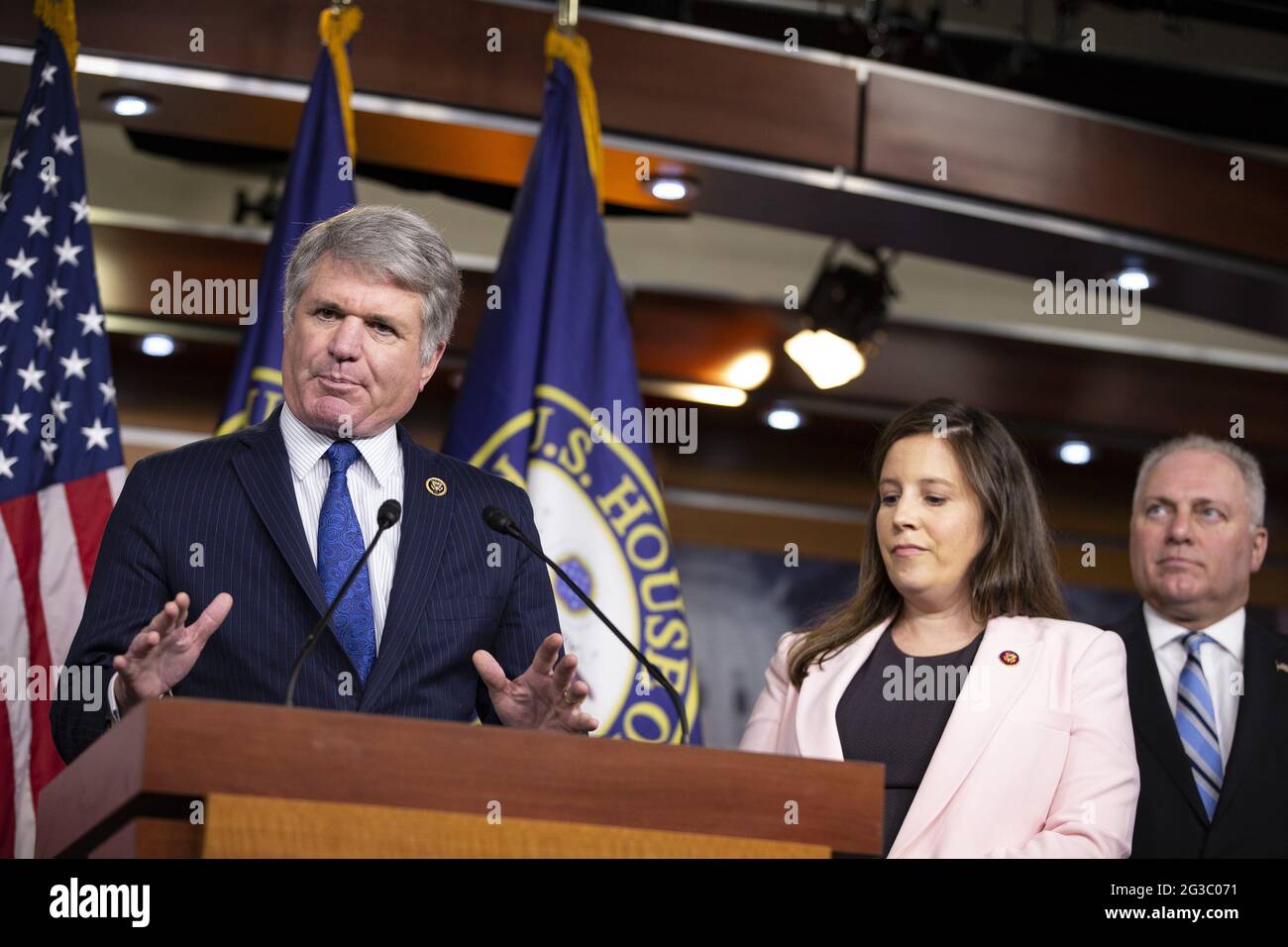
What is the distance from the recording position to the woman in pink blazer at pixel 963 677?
2.48 meters

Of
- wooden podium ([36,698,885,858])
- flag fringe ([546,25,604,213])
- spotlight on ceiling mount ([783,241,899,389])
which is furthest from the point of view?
spotlight on ceiling mount ([783,241,899,389])

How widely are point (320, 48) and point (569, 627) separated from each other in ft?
5.32

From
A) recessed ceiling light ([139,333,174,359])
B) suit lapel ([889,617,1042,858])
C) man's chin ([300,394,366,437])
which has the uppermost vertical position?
recessed ceiling light ([139,333,174,359])

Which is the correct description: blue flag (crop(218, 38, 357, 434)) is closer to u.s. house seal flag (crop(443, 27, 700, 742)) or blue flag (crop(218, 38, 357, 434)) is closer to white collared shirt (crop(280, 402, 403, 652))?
u.s. house seal flag (crop(443, 27, 700, 742))

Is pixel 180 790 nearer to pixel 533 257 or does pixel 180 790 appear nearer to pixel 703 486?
pixel 533 257

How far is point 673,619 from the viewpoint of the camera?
3.67m

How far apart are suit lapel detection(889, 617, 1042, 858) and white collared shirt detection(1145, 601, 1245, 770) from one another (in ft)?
2.95

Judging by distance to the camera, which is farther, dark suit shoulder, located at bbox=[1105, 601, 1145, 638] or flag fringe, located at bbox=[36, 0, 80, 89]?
flag fringe, located at bbox=[36, 0, 80, 89]

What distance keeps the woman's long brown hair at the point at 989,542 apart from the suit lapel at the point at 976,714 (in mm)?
79

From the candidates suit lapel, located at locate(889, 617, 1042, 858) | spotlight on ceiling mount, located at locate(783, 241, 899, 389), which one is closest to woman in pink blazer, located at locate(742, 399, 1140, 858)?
suit lapel, located at locate(889, 617, 1042, 858)

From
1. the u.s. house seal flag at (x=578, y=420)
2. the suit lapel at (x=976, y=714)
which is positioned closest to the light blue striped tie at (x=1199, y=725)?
the suit lapel at (x=976, y=714)

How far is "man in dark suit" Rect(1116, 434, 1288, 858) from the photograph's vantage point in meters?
A: 3.17

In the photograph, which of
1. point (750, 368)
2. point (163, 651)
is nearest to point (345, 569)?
point (163, 651)
